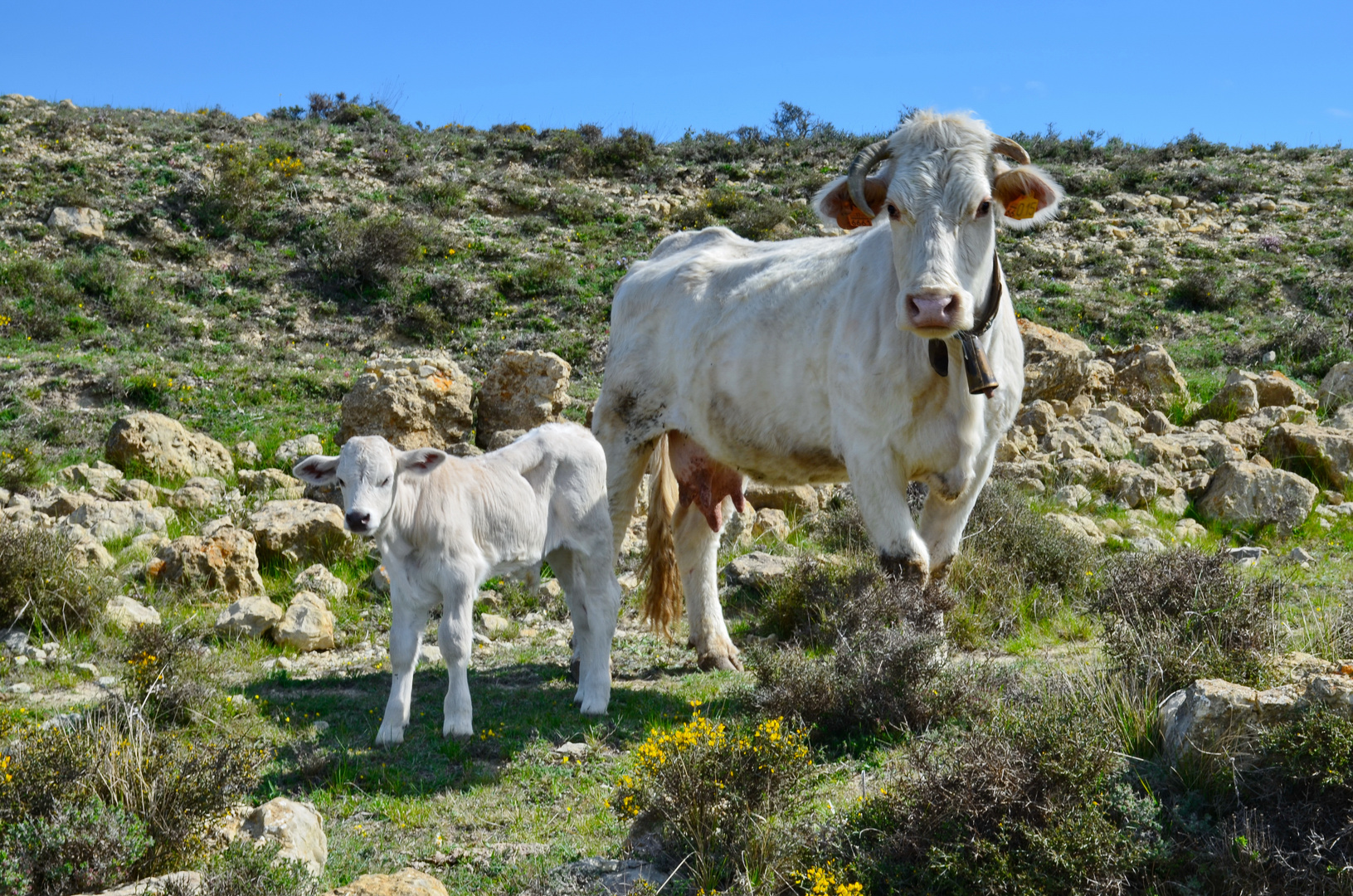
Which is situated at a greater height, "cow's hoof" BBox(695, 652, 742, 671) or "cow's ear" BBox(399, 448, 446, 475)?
"cow's ear" BBox(399, 448, 446, 475)

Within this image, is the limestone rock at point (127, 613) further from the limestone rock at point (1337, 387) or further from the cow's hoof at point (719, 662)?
the limestone rock at point (1337, 387)

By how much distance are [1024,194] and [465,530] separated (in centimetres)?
353

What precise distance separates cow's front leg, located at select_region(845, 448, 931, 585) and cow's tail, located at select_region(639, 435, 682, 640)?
210 centimetres

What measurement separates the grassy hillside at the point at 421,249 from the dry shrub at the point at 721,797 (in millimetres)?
10767

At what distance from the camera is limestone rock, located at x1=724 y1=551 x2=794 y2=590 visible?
9016mm

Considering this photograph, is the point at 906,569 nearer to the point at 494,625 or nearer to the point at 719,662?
the point at 719,662

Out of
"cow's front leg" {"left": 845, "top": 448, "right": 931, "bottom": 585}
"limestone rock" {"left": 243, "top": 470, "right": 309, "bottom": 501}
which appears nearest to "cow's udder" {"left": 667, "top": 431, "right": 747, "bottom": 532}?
"cow's front leg" {"left": 845, "top": 448, "right": 931, "bottom": 585}

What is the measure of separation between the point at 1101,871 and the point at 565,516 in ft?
12.2

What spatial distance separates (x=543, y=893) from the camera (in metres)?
3.97

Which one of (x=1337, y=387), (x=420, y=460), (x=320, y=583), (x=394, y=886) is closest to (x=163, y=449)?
(x=320, y=583)

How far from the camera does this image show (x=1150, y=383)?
48.1 ft

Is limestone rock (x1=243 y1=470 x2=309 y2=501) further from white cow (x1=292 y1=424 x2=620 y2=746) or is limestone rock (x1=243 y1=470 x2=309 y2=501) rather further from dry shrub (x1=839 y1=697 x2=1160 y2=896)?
dry shrub (x1=839 y1=697 x2=1160 y2=896)

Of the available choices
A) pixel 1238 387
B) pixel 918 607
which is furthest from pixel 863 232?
pixel 1238 387

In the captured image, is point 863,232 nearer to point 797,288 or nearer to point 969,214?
point 797,288
